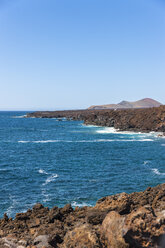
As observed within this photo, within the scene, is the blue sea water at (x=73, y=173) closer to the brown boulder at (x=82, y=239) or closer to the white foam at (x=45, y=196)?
the white foam at (x=45, y=196)

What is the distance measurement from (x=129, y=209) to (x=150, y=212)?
19.5ft

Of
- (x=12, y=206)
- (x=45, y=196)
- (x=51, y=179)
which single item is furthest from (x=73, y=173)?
(x=12, y=206)

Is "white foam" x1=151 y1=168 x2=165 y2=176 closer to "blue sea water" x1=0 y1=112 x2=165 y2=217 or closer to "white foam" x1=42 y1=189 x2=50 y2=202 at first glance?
"blue sea water" x1=0 y1=112 x2=165 y2=217

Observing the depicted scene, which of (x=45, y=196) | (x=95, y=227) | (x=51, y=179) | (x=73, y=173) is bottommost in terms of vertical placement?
(x=45, y=196)

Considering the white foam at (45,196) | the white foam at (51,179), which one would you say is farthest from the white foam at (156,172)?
the white foam at (45,196)

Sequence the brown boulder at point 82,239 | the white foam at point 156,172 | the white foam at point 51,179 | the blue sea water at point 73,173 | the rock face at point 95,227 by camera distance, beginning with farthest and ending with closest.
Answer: the white foam at point 156,172
the white foam at point 51,179
the blue sea water at point 73,173
the brown boulder at point 82,239
the rock face at point 95,227

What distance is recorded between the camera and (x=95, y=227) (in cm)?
1316

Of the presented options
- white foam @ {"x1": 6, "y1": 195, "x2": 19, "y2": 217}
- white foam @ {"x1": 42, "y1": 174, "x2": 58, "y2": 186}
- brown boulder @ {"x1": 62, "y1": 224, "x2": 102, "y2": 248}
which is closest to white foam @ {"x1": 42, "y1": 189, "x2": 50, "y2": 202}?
white foam @ {"x1": 6, "y1": 195, "x2": 19, "y2": 217}

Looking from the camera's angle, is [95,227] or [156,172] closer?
[95,227]

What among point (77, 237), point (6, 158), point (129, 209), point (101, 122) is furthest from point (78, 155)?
point (101, 122)

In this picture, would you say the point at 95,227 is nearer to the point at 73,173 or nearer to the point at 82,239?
the point at 82,239

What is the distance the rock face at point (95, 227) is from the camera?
9664 mm

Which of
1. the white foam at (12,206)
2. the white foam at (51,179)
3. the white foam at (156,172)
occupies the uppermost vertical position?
the white foam at (156,172)

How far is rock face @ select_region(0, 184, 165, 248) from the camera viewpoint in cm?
966
